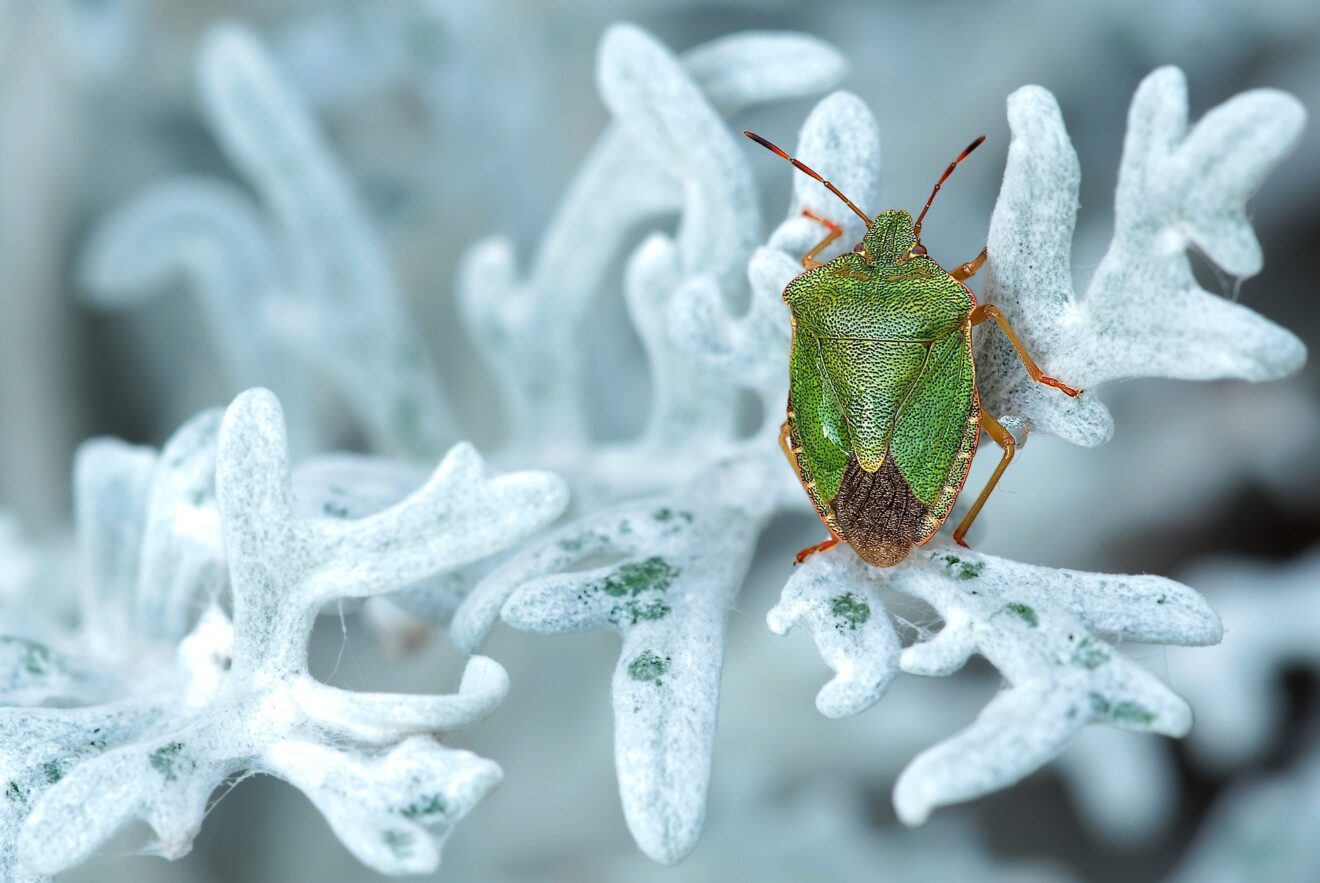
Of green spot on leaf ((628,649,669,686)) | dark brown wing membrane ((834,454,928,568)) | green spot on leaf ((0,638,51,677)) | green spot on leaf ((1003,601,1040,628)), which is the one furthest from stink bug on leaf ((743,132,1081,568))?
green spot on leaf ((0,638,51,677))

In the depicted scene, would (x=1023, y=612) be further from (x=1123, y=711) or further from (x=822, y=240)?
(x=822, y=240)

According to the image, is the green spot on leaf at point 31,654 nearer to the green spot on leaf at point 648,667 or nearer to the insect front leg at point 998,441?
the green spot on leaf at point 648,667

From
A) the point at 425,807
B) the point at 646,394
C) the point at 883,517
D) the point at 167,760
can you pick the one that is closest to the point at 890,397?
the point at 883,517

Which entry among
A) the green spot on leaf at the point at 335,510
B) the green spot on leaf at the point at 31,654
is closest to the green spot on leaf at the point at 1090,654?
the green spot on leaf at the point at 335,510

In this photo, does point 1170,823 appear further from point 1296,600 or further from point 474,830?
point 474,830

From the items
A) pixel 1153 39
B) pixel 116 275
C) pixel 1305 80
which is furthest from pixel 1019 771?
pixel 1305 80
